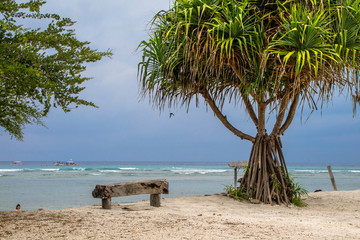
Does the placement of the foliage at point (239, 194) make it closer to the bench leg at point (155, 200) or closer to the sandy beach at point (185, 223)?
the sandy beach at point (185, 223)

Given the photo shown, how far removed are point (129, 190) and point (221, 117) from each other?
8.89 feet

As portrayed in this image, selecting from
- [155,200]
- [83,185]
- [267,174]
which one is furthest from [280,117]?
[83,185]

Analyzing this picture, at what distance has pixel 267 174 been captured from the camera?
7863 millimetres

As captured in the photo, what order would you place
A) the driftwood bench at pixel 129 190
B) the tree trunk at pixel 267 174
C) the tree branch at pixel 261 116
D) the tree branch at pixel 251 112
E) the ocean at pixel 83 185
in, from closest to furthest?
the driftwood bench at pixel 129 190 < the tree trunk at pixel 267 174 < the tree branch at pixel 261 116 < the tree branch at pixel 251 112 < the ocean at pixel 83 185

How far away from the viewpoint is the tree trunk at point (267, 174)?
7.81 metres

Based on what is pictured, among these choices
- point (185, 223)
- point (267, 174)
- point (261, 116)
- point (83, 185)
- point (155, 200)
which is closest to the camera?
point (185, 223)

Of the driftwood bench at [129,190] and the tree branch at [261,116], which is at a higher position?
the tree branch at [261,116]

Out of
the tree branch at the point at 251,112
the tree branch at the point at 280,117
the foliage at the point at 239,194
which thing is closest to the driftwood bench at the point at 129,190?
the foliage at the point at 239,194

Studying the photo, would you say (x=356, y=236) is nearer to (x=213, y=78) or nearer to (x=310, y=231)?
(x=310, y=231)

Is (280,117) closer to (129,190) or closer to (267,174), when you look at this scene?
(267,174)

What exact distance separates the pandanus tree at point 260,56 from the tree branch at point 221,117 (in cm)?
2

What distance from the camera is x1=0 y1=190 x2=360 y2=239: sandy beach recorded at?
464 cm

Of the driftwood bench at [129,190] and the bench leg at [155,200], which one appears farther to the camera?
the bench leg at [155,200]

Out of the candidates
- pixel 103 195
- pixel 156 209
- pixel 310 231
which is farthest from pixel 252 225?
pixel 103 195
